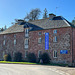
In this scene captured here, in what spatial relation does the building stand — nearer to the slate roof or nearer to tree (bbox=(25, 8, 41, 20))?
the slate roof

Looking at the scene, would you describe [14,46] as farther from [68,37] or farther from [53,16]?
[68,37]

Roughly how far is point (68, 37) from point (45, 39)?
5.54m

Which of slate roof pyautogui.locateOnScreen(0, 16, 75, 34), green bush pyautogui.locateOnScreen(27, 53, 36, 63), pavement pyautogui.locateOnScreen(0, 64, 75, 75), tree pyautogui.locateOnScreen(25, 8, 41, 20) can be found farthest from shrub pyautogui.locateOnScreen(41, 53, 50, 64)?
A: tree pyautogui.locateOnScreen(25, 8, 41, 20)

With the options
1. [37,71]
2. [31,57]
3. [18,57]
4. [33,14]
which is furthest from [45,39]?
[33,14]

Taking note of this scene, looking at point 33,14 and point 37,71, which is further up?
point 33,14

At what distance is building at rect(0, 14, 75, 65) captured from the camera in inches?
1293

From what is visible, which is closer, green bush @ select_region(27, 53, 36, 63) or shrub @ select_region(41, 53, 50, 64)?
shrub @ select_region(41, 53, 50, 64)

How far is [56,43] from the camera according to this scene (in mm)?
34375

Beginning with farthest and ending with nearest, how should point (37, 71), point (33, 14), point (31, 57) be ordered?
point (33, 14) < point (31, 57) < point (37, 71)

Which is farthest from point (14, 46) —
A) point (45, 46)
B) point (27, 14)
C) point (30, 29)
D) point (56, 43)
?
point (27, 14)

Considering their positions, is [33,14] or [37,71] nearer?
[37,71]

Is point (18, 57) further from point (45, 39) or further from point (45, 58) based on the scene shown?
point (45, 39)

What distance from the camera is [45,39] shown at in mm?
36031

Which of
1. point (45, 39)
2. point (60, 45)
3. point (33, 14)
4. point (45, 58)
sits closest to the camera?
point (60, 45)
